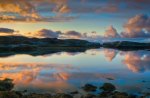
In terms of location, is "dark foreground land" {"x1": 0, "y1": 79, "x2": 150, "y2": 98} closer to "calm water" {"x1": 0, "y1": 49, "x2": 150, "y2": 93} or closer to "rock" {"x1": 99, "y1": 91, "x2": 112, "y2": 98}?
"rock" {"x1": 99, "y1": 91, "x2": 112, "y2": 98}

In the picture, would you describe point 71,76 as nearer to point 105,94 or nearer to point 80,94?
point 80,94

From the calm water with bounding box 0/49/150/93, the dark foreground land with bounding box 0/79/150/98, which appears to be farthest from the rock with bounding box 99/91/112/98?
the calm water with bounding box 0/49/150/93

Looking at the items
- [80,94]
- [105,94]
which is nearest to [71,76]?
[80,94]

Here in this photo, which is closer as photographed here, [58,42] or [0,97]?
[0,97]

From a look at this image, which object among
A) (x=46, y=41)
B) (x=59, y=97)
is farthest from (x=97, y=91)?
(x=46, y=41)

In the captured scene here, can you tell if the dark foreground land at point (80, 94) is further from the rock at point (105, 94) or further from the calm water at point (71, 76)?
the calm water at point (71, 76)

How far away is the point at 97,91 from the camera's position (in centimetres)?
2827

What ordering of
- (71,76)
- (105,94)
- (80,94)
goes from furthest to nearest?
(71,76)
(80,94)
(105,94)

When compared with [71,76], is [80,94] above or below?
above

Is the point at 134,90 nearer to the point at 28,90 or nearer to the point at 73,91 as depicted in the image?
the point at 73,91

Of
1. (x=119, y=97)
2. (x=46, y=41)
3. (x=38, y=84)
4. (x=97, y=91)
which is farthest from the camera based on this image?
(x=46, y=41)

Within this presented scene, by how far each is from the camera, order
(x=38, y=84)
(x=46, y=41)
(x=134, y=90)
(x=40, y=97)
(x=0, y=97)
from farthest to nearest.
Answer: (x=46, y=41) → (x=38, y=84) → (x=134, y=90) → (x=40, y=97) → (x=0, y=97)

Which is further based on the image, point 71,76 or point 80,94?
point 71,76

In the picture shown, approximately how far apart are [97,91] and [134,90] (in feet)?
13.2
